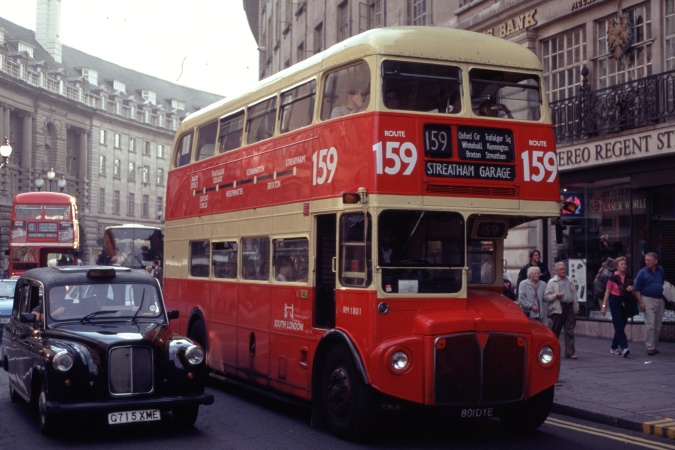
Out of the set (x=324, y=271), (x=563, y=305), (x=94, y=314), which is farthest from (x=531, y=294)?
(x=94, y=314)

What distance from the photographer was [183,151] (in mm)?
15844

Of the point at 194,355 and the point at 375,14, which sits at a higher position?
the point at 375,14

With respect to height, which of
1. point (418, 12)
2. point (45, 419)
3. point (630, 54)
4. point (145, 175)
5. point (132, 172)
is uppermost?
point (132, 172)

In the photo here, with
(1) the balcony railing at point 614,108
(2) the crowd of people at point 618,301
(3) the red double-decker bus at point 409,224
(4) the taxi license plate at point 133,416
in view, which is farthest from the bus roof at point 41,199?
(4) the taxi license plate at point 133,416

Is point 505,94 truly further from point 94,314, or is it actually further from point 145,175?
point 145,175

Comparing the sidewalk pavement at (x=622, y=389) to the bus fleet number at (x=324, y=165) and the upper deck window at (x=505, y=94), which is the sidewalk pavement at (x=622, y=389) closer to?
the upper deck window at (x=505, y=94)

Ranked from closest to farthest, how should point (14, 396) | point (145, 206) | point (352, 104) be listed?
1. point (352, 104)
2. point (14, 396)
3. point (145, 206)

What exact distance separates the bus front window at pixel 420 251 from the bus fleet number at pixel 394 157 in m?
0.43

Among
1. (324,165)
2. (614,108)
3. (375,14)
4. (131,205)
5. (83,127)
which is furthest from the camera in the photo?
(131,205)

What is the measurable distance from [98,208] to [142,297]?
86.6 m

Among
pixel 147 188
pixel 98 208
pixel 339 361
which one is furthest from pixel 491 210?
pixel 147 188

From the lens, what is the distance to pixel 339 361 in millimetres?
9703

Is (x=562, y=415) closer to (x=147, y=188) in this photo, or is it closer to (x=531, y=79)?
(x=531, y=79)

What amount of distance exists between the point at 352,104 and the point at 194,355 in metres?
3.17
